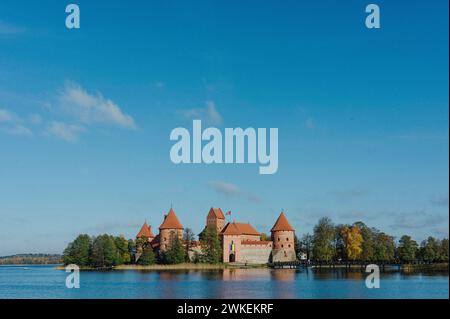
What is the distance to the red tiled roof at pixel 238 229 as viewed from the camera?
6009 centimetres

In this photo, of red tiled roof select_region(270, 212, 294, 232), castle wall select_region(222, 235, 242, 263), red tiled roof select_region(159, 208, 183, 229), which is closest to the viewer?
red tiled roof select_region(159, 208, 183, 229)

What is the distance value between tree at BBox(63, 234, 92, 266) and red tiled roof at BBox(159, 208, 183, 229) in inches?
322

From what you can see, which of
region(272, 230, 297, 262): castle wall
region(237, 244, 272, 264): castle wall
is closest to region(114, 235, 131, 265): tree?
region(237, 244, 272, 264): castle wall

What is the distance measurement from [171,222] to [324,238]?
1574 cm

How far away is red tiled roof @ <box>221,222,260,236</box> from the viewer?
60094mm

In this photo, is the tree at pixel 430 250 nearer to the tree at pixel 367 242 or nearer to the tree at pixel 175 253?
the tree at pixel 367 242

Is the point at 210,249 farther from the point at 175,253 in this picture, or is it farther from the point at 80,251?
the point at 80,251

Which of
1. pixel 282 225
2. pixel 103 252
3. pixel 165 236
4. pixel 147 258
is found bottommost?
pixel 147 258

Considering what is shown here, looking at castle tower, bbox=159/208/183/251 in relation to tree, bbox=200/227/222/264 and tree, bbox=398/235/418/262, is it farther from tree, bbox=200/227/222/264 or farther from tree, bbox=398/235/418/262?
tree, bbox=398/235/418/262

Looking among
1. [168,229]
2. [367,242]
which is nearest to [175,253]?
[168,229]

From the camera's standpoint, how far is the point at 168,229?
184ft
